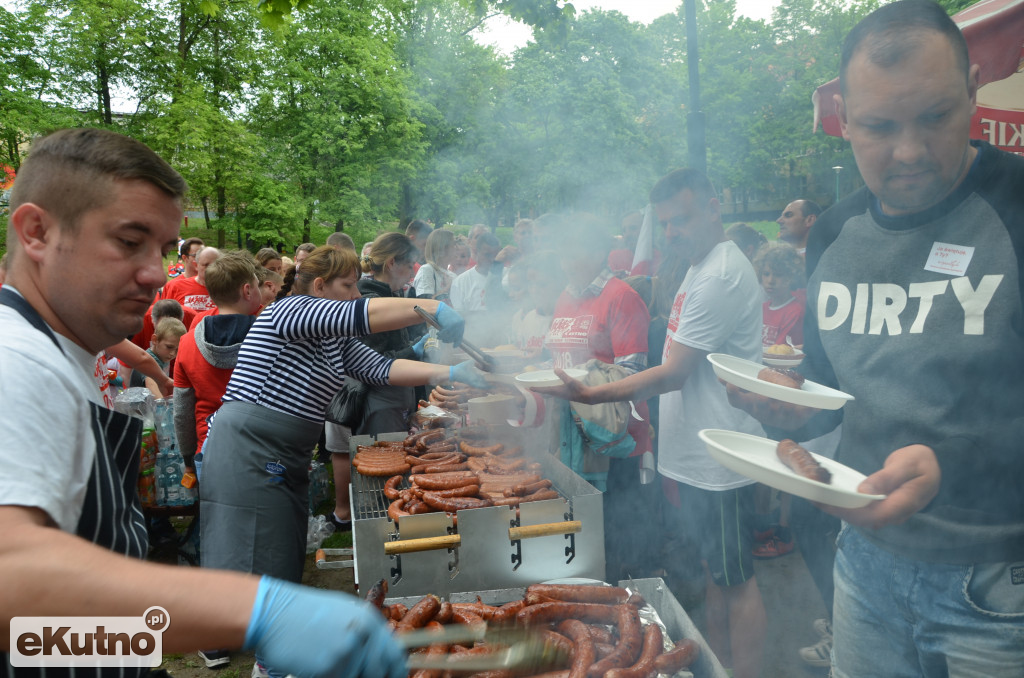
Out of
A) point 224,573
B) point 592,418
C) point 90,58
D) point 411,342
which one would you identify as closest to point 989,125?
point 592,418

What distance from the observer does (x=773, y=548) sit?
202 inches

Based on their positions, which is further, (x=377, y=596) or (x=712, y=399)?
(x=712, y=399)

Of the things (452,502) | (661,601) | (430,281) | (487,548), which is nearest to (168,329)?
(430,281)

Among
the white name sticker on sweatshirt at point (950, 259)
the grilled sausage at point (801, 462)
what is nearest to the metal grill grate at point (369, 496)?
the grilled sausage at point (801, 462)

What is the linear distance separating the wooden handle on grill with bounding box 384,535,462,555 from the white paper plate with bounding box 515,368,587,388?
0.98 m

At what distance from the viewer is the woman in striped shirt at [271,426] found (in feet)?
10.6

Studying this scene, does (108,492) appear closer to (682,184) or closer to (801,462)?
(801,462)

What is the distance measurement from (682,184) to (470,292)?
459 centimetres

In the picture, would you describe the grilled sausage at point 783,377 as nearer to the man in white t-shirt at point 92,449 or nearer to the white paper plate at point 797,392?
the white paper plate at point 797,392

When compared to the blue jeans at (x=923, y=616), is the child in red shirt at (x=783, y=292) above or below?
above

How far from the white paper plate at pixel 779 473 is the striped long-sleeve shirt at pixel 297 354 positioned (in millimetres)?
1934

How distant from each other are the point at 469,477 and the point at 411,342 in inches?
120

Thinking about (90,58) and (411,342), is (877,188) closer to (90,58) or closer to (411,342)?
(411,342)

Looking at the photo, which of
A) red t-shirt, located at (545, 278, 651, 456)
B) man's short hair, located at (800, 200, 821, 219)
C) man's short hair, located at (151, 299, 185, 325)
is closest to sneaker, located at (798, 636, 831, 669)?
red t-shirt, located at (545, 278, 651, 456)
